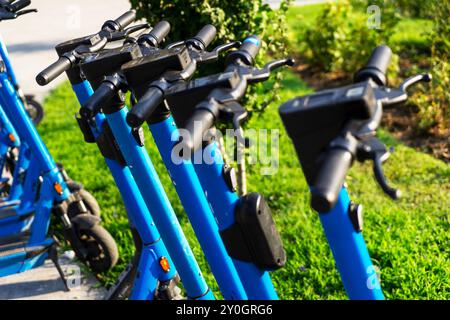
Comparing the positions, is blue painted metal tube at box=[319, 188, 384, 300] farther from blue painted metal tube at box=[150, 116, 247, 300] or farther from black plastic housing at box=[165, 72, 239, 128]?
blue painted metal tube at box=[150, 116, 247, 300]

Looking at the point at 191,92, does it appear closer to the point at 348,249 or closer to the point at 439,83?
the point at 348,249

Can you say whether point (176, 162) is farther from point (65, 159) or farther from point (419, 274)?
point (65, 159)

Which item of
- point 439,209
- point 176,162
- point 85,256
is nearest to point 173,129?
point 176,162

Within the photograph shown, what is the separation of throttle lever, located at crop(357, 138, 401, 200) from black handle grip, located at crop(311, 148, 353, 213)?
0.14ft

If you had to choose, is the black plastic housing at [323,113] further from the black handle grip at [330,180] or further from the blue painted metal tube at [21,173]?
the blue painted metal tube at [21,173]

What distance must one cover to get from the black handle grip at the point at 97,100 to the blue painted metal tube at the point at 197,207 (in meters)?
0.18

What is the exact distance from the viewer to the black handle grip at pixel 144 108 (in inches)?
56.2

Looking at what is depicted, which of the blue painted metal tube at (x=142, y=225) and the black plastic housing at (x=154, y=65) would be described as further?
the blue painted metal tube at (x=142, y=225)

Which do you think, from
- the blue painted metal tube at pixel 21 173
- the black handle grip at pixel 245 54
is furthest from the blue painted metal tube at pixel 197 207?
the blue painted metal tube at pixel 21 173

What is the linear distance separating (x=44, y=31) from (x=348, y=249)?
9381 millimetres

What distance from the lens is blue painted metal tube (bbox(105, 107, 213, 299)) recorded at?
2020mm

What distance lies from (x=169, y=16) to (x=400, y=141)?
2297 mm

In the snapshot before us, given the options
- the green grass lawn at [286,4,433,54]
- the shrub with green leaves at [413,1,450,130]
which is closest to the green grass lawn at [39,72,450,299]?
the shrub with green leaves at [413,1,450,130]

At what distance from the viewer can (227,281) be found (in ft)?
6.39
